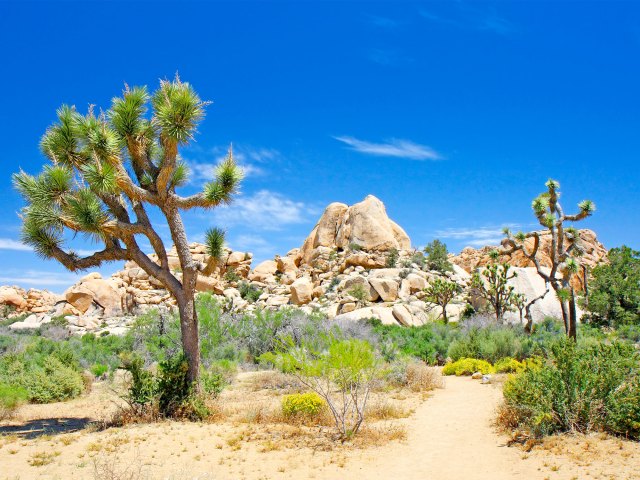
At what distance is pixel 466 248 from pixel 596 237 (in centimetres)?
1309

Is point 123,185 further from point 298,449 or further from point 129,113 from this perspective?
point 298,449

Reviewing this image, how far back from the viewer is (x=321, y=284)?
38.6 meters

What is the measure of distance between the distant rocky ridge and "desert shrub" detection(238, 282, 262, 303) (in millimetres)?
172

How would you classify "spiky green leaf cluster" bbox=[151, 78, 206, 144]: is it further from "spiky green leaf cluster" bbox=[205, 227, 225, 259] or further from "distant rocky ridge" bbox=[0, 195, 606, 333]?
"distant rocky ridge" bbox=[0, 195, 606, 333]

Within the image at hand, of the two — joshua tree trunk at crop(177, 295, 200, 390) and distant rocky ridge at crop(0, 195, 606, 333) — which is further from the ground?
distant rocky ridge at crop(0, 195, 606, 333)

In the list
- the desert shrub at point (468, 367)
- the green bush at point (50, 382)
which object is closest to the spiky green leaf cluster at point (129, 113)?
the green bush at point (50, 382)

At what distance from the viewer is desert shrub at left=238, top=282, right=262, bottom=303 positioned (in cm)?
3809

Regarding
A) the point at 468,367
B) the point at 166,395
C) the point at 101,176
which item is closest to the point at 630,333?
the point at 468,367

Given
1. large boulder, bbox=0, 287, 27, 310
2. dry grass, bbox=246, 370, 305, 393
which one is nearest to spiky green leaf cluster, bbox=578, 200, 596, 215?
dry grass, bbox=246, 370, 305, 393

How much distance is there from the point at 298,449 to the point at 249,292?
31.3 m

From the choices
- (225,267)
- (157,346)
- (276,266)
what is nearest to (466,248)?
(276,266)

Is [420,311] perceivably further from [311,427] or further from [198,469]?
[198,469]

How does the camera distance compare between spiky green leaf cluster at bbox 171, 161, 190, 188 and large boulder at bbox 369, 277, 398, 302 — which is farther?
large boulder at bbox 369, 277, 398, 302

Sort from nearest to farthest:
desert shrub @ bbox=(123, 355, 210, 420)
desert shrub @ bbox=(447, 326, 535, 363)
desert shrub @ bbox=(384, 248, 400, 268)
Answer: desert shrub @ bbox=(123, 355, 210, 420)
desert shrub @ bbox=(447, 326, 535, 363)
desert shrub @ bbox=(384, 248, 400, 268)
